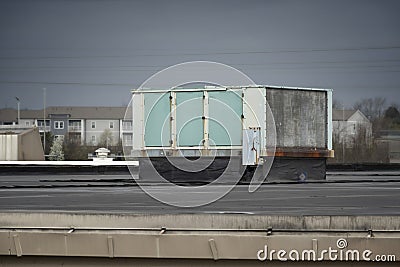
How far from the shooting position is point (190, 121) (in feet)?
81.3

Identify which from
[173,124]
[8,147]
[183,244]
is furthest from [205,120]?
[8,147]

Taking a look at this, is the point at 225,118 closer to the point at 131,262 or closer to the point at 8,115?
the point at 131,262

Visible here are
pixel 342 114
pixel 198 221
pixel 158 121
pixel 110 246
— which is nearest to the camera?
pixel 110 246

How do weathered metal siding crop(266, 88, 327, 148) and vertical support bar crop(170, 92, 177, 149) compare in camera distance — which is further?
weathered metal siding crop(266, 88, 327, 148)

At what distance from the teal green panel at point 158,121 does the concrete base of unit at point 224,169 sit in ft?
1.85

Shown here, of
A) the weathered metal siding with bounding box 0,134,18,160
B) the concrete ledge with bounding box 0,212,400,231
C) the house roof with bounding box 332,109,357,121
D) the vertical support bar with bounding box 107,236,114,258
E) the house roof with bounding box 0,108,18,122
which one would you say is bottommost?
the vertical support bar with bounding box 107,236,114,258

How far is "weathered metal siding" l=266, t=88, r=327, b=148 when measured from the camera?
89.7ft

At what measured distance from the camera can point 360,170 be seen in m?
42.3

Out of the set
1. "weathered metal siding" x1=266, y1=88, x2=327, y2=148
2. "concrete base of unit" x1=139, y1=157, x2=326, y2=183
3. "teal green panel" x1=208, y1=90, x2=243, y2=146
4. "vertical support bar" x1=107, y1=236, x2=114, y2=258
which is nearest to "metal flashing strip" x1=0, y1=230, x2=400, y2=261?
"vertical support bar" x1=107, y1=236, x2=114, y2=258

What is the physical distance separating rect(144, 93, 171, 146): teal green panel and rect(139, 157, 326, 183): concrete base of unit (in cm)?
56

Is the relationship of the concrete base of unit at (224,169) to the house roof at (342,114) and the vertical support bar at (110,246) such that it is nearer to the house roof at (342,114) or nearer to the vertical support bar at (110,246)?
the vertical support bar at (110,246)


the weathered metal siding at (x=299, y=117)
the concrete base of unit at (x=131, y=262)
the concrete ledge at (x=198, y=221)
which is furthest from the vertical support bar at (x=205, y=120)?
the concrete base of unit at (x=131, y=262)

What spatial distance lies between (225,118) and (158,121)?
2100 mm

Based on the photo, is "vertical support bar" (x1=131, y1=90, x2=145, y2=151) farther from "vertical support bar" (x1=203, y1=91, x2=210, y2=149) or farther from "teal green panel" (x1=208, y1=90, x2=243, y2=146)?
"vertical support bar" (x1=203, y1=91, x2=210, y2=149)
